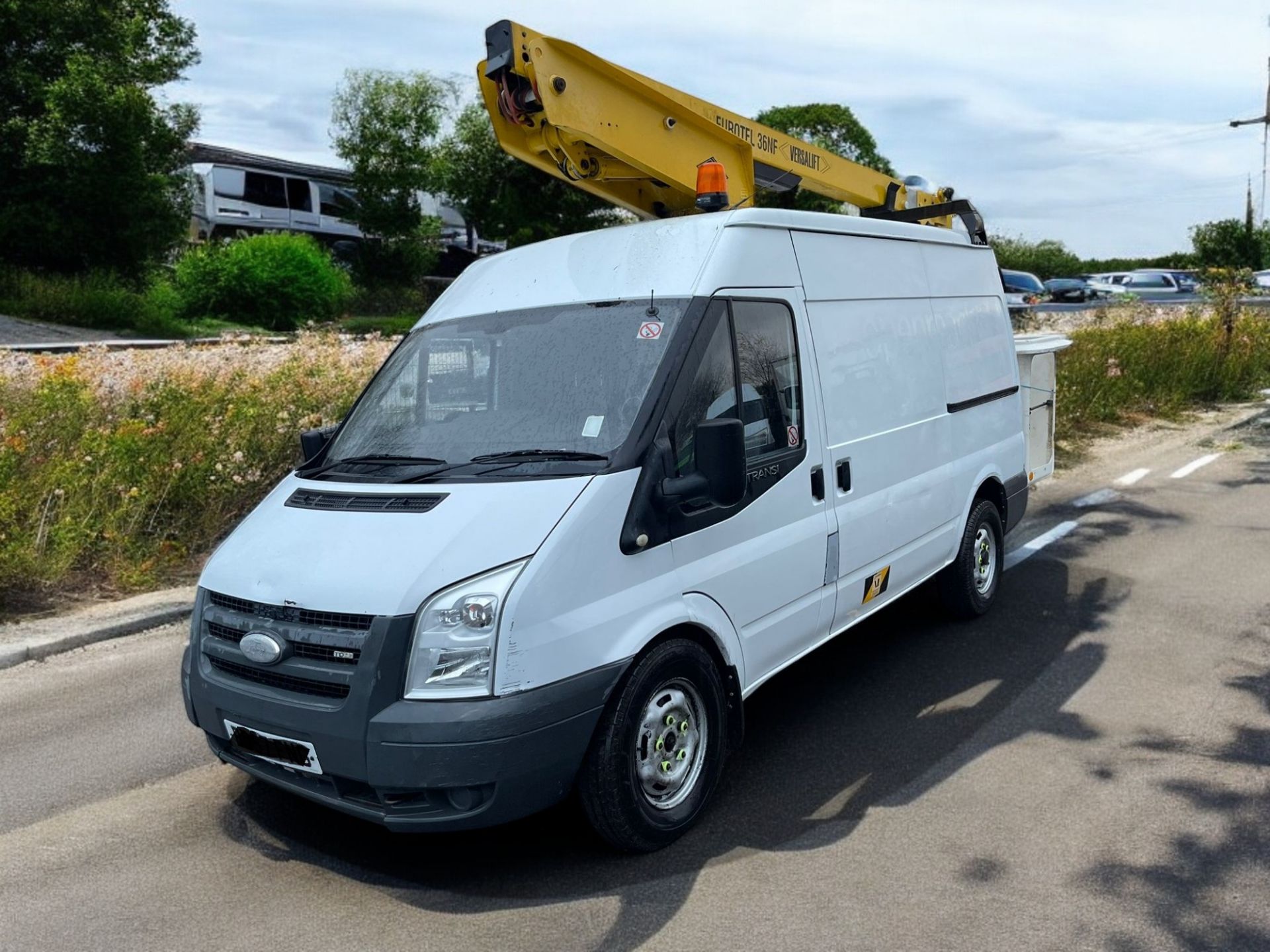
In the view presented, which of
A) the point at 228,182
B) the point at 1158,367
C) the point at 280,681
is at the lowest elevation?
the point at 280,681

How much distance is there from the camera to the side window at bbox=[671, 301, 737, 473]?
4105mm

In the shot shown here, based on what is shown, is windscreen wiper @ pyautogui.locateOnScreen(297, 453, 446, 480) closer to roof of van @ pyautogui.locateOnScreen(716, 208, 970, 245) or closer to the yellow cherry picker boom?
roof of van @ pyautogui.locateOnScreen(716, 208, 970, 245)

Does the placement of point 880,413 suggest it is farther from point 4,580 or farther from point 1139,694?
point 4,580

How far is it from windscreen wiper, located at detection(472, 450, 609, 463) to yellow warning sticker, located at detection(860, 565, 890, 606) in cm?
188

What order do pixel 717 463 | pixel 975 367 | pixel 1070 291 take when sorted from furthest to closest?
1. pixel 1070 291
2. pixel 975 367
3. pixel 717 463

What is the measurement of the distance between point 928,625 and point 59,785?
15.1 feet

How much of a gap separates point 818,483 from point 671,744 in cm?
137

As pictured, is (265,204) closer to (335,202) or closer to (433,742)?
(335,202)

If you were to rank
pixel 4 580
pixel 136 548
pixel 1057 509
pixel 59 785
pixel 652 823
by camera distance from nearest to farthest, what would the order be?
pixel 652 823 < pixel 59 785 < pixel 4 580 < pixel 136 548 < pixel 1057 509

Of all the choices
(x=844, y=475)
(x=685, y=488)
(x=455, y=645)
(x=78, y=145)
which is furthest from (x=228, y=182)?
(x=455, y=645)

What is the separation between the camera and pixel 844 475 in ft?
16.2

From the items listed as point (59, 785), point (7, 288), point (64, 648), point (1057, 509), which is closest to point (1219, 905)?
point (59, 785)

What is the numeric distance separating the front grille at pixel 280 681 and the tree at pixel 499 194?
30.1 metres

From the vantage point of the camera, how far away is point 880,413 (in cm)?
531
